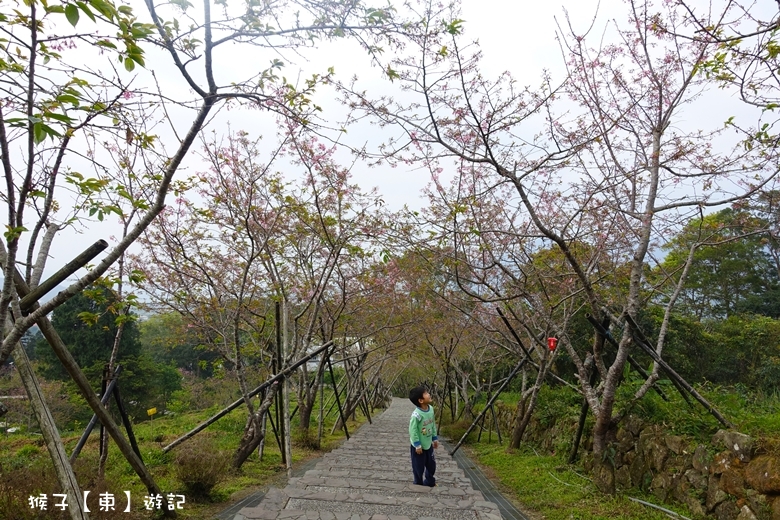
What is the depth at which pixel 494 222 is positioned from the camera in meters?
8.26

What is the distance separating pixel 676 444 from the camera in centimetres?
524

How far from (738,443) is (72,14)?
5.75 metres

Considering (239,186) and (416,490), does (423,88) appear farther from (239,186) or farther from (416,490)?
(416,490)

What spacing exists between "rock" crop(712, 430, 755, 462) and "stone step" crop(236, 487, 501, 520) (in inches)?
88.5

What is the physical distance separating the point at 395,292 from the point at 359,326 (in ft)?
6.05

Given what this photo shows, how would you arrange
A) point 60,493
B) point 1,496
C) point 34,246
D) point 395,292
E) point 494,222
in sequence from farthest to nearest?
point 395,292 < point 494,222 < point 60,493 < point 1,496 < point 34,246

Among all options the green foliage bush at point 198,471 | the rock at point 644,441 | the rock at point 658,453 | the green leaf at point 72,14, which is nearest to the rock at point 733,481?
the rock at point 658,453

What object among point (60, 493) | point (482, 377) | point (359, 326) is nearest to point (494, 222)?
point (359, 326)

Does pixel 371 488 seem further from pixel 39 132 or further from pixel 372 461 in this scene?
pixel 39 132

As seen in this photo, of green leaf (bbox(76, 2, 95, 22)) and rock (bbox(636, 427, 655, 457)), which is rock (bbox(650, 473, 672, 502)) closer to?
rock (bbox(636, 427, 655, 457))

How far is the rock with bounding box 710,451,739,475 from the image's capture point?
4346 millimetres

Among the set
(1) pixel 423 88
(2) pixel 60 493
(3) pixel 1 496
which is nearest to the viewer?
(3) pixel 1 496

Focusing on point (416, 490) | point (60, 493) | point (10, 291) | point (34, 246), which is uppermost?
point (34, 246)

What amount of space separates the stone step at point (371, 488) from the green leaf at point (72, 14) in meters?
4.51
